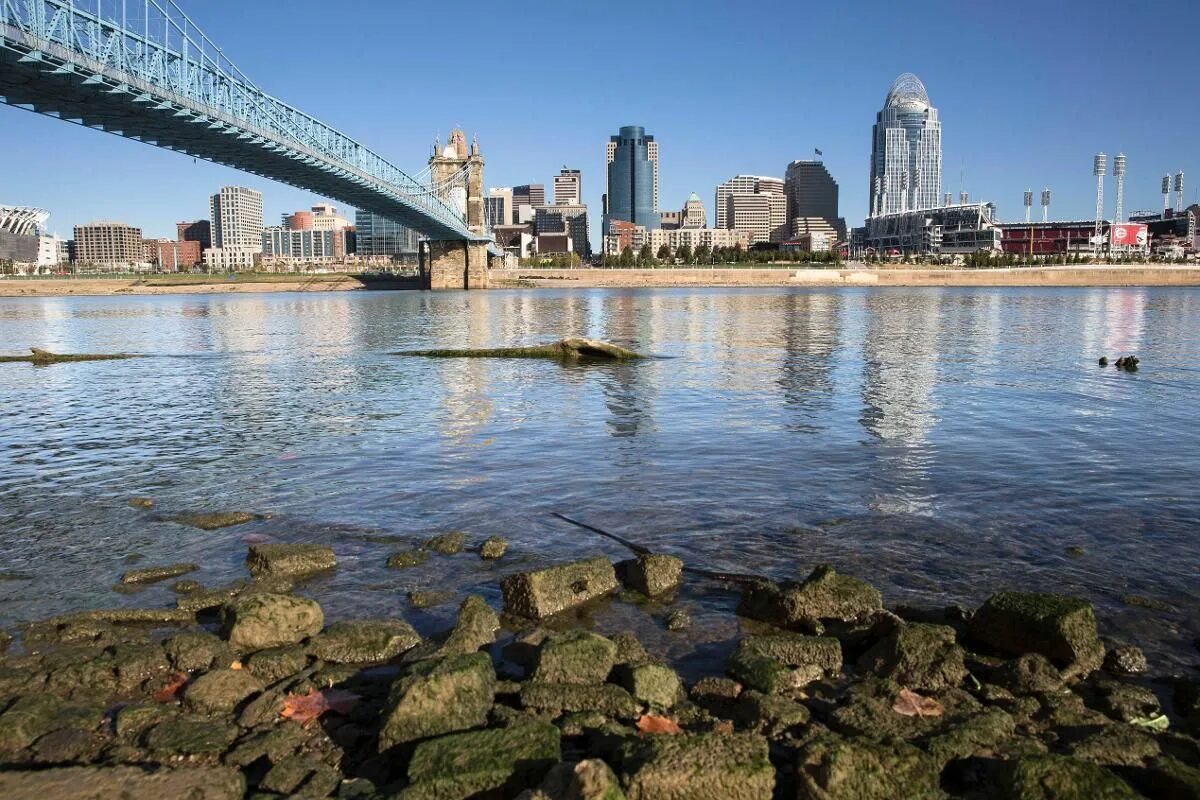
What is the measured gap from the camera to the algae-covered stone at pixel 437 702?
5176mm

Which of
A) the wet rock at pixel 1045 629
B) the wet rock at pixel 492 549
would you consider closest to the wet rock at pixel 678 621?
the wet rock at pixel 1045 629

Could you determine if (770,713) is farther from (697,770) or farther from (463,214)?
(463,214)

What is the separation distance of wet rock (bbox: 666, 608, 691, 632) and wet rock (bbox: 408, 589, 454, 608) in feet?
6.35

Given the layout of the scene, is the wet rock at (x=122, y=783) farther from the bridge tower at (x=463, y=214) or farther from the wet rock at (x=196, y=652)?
the bridge tower at (x=463, y=214)

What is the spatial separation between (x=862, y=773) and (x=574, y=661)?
2.02 m

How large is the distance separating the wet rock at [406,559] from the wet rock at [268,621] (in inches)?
64.8

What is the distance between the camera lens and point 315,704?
5.77 m

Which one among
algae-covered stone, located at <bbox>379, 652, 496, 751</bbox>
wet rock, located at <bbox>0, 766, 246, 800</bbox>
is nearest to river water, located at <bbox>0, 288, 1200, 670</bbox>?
algae-covered stone, located at <bbox>379, 652, 496, 751</bbox>

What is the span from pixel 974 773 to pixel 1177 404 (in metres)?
18.4

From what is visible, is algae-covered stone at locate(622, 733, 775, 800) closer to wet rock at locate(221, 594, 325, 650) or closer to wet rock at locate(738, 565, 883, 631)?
wet rock at locate(738, 565, 883, 631)

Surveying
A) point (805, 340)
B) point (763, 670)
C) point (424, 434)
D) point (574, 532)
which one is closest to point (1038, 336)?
point (805, 340)

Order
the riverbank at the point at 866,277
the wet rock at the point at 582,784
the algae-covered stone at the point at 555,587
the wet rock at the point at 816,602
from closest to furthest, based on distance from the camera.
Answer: the wet rock at the point at 582,784 → the wet rock at the point at 816,602 → the algae-covered stone at the point at 555,587 → the riverbank at the point at 866,277

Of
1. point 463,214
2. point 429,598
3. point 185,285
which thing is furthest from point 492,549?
point 185,285

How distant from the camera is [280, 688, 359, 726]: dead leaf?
18.4 ft
